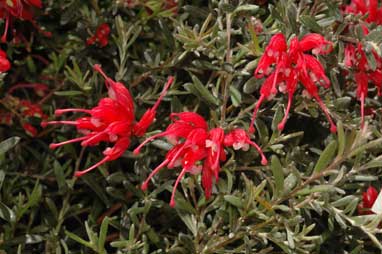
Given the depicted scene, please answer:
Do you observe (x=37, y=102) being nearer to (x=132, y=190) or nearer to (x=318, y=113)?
(x=132, y=190)

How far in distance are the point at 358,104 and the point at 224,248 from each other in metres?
0.45

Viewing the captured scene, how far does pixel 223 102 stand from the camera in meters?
1.24

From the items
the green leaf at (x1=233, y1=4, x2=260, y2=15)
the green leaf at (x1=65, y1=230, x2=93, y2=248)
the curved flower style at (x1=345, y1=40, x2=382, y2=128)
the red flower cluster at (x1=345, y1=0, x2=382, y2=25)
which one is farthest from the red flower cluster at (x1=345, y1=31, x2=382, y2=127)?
the green leaf at (x1=65, y1=230, x2=93, y2=248)

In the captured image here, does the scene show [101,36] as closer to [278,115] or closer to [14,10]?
[14,10]

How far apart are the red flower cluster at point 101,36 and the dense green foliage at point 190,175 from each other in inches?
0.5

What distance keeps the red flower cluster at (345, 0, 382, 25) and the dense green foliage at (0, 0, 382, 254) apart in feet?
0.22

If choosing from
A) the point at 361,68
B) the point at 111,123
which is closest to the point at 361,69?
the point at 361,68

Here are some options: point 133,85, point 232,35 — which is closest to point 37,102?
point 133,85

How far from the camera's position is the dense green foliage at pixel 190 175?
1163 mm

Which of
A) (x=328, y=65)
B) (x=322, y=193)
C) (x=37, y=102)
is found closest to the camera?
(x=322, y=193)

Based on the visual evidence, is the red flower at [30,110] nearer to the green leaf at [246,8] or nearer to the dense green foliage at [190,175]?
the dense green foliage at [190,175]

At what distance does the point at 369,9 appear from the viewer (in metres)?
1.34

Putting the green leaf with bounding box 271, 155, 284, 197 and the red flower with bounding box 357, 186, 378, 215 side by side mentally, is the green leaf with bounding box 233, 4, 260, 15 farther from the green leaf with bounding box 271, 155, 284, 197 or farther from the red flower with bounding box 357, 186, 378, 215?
the red flower with bounding box 357, 186, 378, 215

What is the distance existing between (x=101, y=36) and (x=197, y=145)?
17.6 inches
